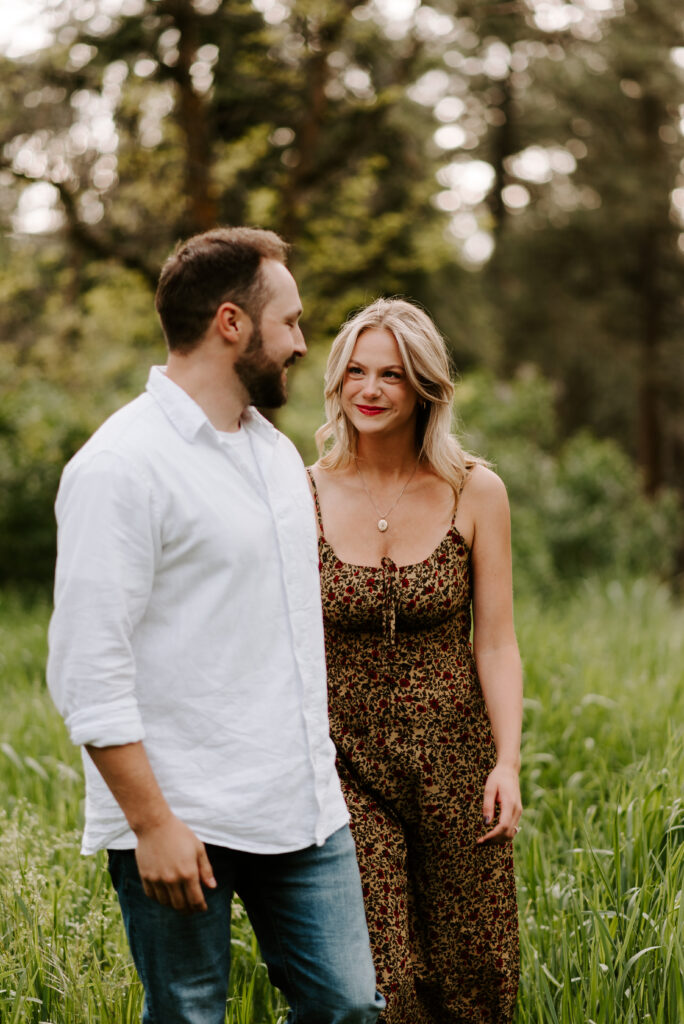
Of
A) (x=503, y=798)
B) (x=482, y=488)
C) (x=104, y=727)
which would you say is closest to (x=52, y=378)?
(x=482, y=488)

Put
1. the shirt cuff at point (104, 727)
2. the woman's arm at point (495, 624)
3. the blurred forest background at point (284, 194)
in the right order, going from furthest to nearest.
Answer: the blurred forest background at point (284, 194), the woman's arm at point (495, 624), the shirt cuff at point (104, 727)

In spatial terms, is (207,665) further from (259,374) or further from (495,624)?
(495,624)

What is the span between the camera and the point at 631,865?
10.3 ft

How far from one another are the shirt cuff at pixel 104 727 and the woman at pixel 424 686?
1.09m

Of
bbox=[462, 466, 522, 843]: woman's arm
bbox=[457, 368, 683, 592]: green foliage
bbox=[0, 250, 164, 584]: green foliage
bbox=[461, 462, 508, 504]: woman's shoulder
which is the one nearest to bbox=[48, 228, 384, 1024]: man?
bbox=[462, 466, 522, 843]: woman's arm

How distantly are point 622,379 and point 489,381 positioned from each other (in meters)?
8.91

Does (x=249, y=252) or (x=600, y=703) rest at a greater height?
(x=249, y=252)

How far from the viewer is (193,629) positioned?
6.19 feet

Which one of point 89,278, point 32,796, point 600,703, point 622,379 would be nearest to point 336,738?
point 32,796

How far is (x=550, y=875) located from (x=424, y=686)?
1.08 meters

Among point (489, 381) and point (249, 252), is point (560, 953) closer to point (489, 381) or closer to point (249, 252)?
point (249, 252)

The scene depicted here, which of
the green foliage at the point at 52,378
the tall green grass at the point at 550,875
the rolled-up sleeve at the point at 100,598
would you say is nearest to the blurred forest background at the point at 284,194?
the green foliage at the point at 52,378

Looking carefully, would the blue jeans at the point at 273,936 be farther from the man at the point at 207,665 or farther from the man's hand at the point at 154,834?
the man's hand at the point at 154,834

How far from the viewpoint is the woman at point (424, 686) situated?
275cm
